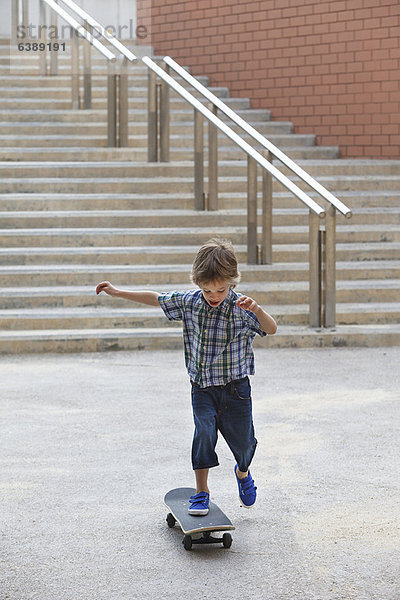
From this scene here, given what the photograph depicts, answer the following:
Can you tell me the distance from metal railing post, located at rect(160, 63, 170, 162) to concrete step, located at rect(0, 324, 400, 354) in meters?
2.80

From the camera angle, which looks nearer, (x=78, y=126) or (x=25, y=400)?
(x=25, y=400)

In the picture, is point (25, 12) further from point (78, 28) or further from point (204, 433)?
point (204, 433)

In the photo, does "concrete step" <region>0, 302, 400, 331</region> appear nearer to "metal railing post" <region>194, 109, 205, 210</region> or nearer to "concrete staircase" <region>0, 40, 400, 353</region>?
"concrete staircase" <region>0, 40, 400, 353</region>

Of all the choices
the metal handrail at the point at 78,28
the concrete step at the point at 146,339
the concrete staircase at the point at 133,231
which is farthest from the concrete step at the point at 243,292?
the metal handrail at the point at 78,28

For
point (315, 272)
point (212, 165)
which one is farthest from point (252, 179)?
point (315, 272)

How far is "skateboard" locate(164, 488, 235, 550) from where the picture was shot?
338cm

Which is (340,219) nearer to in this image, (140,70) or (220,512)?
(140,70)

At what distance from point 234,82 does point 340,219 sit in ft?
11.5

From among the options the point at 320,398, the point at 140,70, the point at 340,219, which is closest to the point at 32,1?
the point at 140,70

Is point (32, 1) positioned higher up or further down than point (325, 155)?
higher up

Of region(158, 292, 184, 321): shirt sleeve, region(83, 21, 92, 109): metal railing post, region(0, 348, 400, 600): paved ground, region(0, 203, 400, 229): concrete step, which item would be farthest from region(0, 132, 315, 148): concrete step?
region(158, 292, 184, 321): shirt sleeve

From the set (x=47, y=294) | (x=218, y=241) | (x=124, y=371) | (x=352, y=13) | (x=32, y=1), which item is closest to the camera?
(x=218, y=241)

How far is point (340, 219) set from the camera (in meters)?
9.18

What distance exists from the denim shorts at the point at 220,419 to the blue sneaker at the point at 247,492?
12 cm
